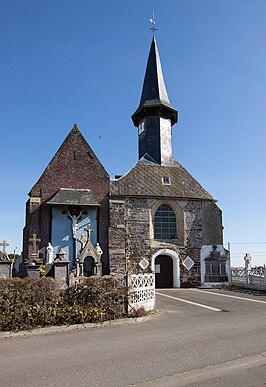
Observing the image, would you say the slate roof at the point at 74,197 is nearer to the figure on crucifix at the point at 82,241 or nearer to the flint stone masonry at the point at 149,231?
the flint stone masonry at the point at 149,231

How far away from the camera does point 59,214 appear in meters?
22.0

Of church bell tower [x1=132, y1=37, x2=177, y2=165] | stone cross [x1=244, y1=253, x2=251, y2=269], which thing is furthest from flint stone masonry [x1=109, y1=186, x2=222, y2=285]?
church bell tower [x1=132, y1=37, x2=177, y2=165]

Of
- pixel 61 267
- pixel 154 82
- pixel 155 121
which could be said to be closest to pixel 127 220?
pixel 155 121

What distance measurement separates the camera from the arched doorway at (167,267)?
23438 millimetres

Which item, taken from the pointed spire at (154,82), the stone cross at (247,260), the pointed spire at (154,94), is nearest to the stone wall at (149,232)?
the stone cross at (247,260)

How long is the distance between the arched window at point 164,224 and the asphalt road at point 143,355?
1486 centimetres

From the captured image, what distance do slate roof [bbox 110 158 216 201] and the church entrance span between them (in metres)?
4.54

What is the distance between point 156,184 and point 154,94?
8875 mm

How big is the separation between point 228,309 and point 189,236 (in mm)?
12337

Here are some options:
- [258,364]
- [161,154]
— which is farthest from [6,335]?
[161,154]

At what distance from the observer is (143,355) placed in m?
6.13

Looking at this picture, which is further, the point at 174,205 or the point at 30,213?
the point at 174,205

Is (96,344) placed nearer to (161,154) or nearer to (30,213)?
(30,213)

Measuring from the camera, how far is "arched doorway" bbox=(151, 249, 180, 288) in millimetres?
23438
